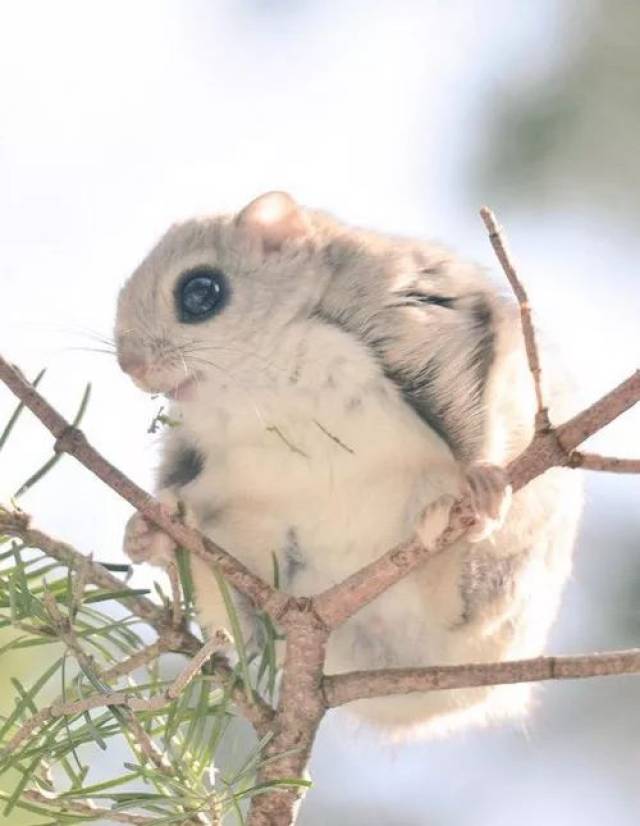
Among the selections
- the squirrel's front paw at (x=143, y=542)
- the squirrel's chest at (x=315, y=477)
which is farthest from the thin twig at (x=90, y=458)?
the squirrel's chest at (x=315, y=477)

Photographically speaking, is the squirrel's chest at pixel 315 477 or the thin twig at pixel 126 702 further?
the squirrel's chest at pixel 315 477

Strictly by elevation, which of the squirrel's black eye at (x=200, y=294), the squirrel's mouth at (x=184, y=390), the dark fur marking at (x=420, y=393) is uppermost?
the squirrel's black eye at (x=200, y=294)

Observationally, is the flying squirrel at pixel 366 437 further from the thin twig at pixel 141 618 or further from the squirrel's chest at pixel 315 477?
the thin twig at pixel 141 618

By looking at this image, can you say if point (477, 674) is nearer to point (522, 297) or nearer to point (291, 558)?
point (522, 297)

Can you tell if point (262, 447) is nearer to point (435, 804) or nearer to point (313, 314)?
point (313, 314)

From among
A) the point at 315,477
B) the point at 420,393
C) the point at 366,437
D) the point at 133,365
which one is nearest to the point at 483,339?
the point at 420,393

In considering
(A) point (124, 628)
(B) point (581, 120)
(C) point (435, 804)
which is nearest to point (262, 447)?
(A) point (124, 628)

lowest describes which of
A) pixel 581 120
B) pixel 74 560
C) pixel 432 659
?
pixel 432 659
